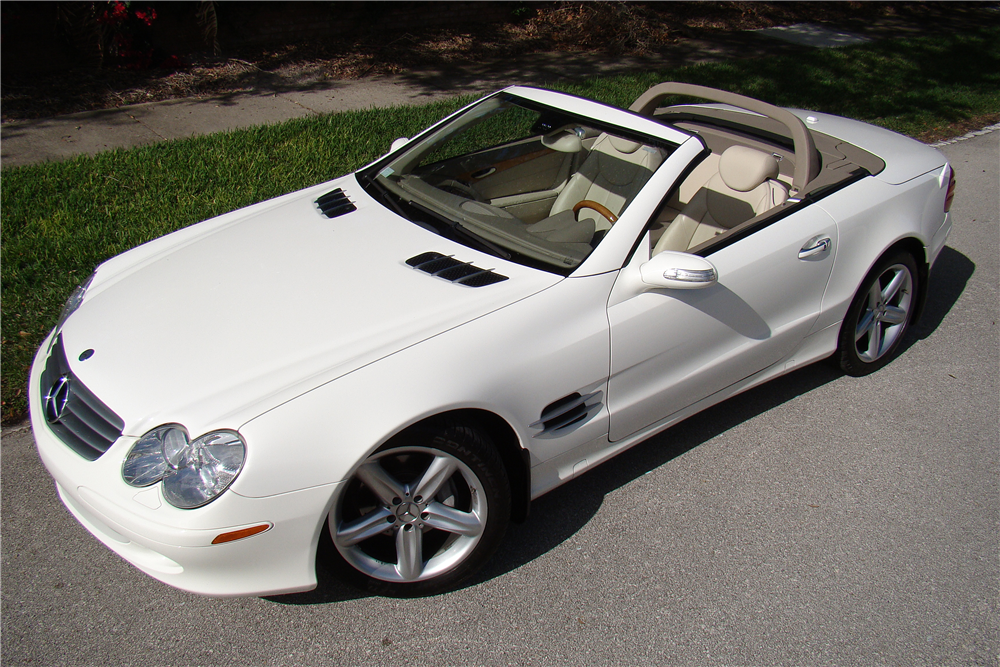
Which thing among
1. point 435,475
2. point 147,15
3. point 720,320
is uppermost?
point 147,15

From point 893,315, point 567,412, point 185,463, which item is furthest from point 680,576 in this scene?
point 893,315

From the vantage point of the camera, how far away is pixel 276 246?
3.34 metres

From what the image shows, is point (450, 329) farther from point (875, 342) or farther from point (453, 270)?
point (875, 342)

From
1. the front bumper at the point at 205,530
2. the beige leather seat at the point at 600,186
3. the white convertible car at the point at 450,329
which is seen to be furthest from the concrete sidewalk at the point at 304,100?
the front bumper at the point at 205,530

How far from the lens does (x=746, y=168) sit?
342 centimetres

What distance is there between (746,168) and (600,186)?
0.69 metres

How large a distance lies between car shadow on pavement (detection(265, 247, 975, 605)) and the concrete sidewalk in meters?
5.00

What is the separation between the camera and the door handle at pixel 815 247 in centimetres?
347

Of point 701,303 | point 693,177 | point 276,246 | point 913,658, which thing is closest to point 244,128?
point 276,246

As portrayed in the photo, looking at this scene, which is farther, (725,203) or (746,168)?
(725,203)

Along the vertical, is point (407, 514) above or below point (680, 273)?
below

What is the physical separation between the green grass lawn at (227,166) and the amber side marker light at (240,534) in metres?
2.13

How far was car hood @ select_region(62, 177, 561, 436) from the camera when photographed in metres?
2.53

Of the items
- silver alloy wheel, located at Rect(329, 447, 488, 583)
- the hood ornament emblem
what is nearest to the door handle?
silver alloy wheel, located at Rect(329, 447, 488, 583)
